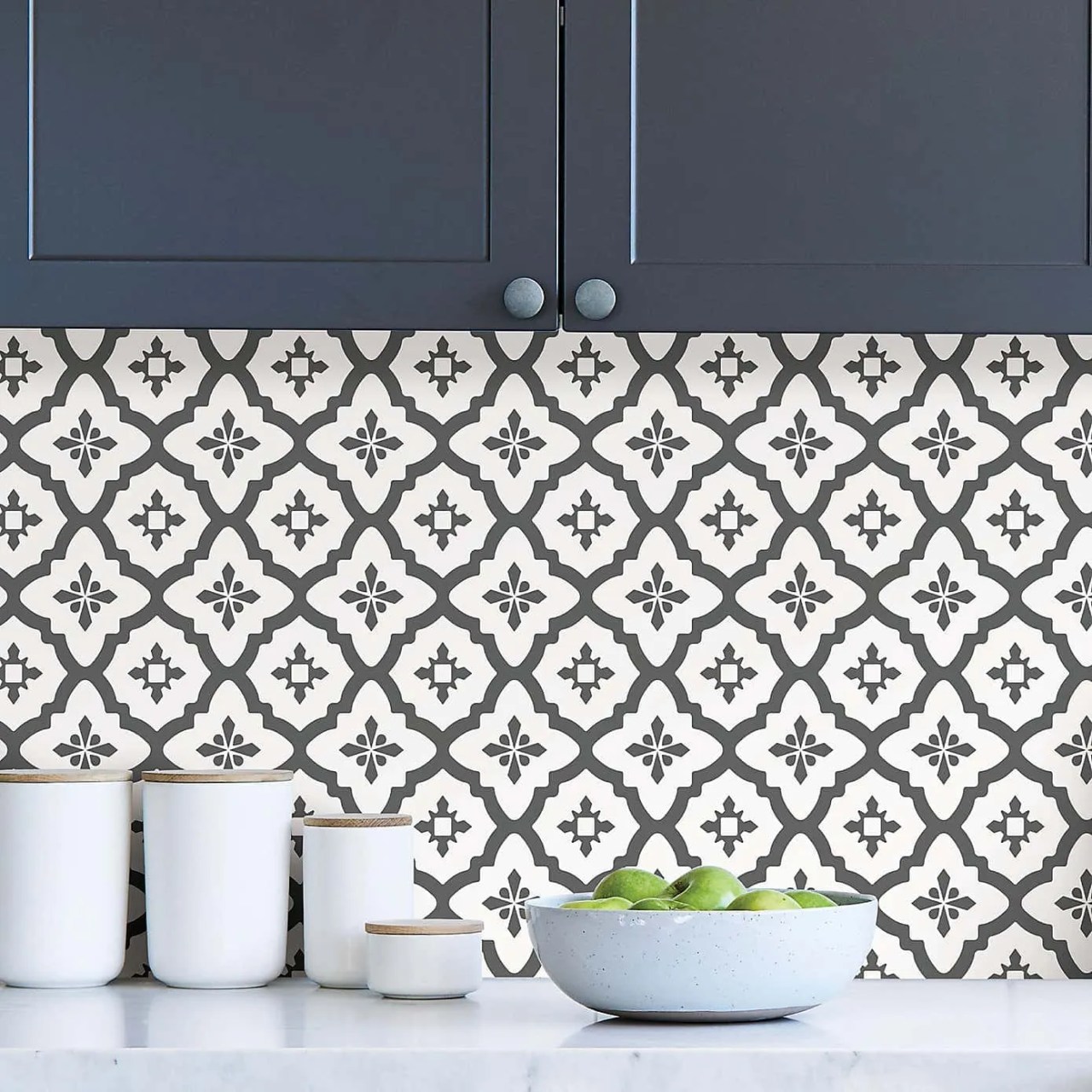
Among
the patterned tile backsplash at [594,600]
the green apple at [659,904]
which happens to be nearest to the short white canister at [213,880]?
the patterned tile backsplash at [594,600]

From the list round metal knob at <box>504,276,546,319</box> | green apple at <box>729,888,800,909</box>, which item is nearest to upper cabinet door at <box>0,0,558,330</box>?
round metal knob at <box>504,276,546,319</box>

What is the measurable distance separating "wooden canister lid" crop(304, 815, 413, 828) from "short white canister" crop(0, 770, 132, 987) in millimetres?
258

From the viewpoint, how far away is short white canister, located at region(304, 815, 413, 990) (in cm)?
185

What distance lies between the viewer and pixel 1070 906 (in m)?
1.97

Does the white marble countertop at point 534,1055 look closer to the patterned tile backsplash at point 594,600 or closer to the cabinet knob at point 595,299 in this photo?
the patterned tile backsplash at point 594,600

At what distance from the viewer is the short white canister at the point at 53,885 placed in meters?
1.83

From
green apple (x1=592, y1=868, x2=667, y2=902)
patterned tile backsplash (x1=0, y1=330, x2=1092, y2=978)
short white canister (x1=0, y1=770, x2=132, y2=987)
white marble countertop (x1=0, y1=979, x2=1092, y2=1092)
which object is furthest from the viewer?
patterned tile backsplash (x1=0, y1=330, x2=1092, y2=978)

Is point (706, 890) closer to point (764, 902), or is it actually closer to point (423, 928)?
point (764, 902)

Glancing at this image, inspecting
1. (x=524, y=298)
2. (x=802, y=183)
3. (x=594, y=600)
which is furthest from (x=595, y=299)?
(x=594, y=600)

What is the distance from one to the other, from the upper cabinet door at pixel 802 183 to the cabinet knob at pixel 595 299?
13mm

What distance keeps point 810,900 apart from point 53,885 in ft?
2.94

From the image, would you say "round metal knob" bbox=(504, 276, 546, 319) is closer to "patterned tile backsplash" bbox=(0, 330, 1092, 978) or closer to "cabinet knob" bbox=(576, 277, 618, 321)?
"cabinet knob" bbox=(576, 277, 618, 321)

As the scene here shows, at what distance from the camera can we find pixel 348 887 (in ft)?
6.09

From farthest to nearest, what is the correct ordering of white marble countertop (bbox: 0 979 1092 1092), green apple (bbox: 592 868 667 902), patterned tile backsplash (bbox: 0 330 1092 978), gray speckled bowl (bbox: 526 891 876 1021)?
patterned tile backsplash (bbox: 0 330 1092 978)
green apple (bbox: 592 868 667 902)
gray speckled bowl (bbox: 526 891 876 1021)
white marble countertop (bbox: 0 979 1092 1092)
